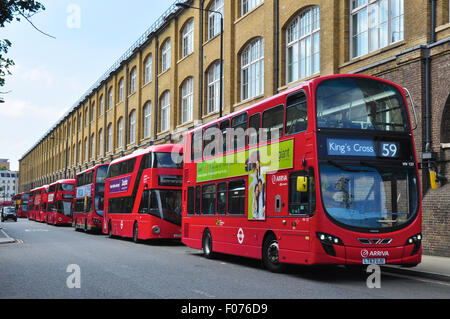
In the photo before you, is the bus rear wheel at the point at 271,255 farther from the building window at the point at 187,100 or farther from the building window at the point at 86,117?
the building window at the point at 86,117

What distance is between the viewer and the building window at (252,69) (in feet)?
88.9

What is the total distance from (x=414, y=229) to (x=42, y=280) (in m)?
7.09

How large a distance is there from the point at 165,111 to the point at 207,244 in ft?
79.8

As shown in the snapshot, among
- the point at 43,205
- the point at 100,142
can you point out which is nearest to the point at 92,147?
the point at 100,142

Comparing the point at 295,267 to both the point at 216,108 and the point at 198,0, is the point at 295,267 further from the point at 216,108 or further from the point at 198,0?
the point at 198,0

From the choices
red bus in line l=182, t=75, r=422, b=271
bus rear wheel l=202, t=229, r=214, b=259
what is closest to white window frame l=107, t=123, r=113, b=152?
bus rear wheel l=202, t=229, r=214, b=259

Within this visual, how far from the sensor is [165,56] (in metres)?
40.3

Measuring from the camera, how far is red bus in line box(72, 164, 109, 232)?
106 feet

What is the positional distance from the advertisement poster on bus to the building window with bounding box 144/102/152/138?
27.8 meters

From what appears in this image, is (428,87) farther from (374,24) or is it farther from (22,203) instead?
(22,203)

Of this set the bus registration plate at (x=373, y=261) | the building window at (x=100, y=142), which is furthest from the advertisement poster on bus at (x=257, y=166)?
the building window at (x=100, y=142)

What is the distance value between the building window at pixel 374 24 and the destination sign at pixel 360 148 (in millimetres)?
8359

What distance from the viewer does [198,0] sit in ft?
111
